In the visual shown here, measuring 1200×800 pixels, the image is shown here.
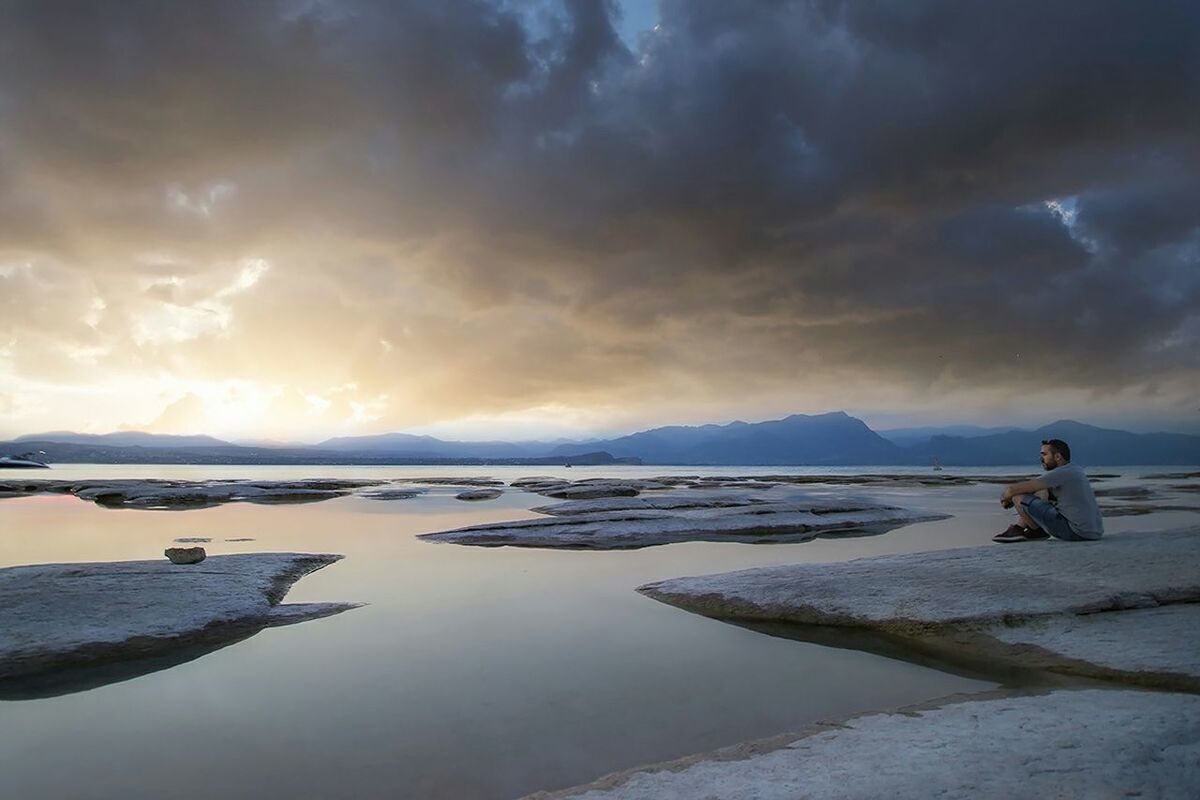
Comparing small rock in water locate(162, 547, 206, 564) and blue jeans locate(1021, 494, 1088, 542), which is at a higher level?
blue jeans locate(1021, 494, 1088, 542)

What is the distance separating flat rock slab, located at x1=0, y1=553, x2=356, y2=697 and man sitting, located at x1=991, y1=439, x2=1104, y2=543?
12897mm

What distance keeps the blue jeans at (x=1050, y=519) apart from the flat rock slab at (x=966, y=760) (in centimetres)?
808

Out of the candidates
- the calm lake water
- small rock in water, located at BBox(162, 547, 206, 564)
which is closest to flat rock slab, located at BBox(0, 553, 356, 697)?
small rock in water, located at BBox(162, 547, 206, 564)

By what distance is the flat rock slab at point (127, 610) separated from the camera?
749cm

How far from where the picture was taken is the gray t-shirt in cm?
1172

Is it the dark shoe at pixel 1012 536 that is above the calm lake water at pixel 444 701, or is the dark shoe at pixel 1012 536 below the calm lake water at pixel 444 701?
above

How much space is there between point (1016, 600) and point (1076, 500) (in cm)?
514

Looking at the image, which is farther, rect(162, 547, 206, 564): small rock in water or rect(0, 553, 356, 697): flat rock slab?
rect(162, 547, 206, 564): small rock in water

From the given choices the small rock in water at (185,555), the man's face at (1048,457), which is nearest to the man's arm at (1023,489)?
the man's face at (1048,457)

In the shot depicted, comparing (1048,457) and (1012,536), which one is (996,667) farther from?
(1048,457)

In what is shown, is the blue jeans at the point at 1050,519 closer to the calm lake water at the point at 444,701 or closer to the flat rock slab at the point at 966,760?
the calm lake water at the point at 444,701

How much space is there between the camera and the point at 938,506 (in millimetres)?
31344

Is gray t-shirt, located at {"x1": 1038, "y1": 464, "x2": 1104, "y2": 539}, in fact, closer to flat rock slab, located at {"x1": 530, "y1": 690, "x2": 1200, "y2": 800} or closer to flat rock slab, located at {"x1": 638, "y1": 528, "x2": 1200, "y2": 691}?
flat rock slab, located at {"x1": 638, "y1": 528, "x2": 1200, "y2": 691}

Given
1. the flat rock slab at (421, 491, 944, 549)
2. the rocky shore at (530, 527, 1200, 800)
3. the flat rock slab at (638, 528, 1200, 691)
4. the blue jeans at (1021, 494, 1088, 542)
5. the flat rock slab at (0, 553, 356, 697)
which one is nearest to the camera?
the rocky shore at (530, 527, 1200, 800)
